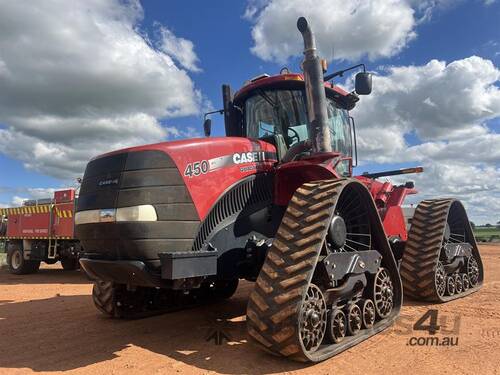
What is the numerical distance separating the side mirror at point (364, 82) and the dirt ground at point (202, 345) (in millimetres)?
3014

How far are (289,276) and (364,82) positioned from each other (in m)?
3.10

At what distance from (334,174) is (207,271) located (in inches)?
73.8

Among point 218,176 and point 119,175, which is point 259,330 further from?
point 119,175

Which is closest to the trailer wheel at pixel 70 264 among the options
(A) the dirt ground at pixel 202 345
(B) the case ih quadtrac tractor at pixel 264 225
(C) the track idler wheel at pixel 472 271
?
(A) the dirt ground at pixel 202 345

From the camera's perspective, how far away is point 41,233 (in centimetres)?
1349

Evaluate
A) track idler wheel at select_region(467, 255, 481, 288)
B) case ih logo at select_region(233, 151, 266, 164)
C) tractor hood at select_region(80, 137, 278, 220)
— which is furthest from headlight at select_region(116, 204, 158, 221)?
track idler wheel at select_region(467, 255, 481, 288)

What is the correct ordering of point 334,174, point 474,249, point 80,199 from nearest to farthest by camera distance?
point 80,199
point 334,174
point 474,249

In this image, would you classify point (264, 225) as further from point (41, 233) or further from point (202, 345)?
point (41, 233)

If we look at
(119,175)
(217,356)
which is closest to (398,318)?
(217,356)

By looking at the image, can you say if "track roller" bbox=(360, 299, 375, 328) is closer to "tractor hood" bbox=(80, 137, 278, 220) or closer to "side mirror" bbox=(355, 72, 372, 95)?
"tractor hood" bbox=(80, 137, 278, 220)

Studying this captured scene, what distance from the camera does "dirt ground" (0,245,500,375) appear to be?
406cm

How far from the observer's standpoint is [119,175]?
4.25 metres

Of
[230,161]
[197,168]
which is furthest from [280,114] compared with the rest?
[197,168]

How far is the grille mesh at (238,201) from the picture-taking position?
4.53 metres
